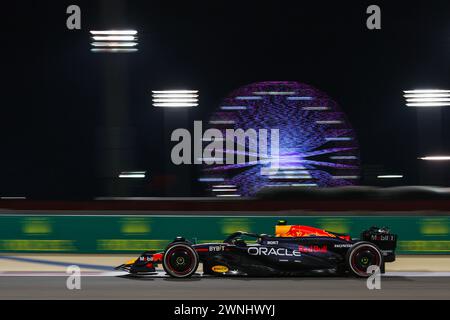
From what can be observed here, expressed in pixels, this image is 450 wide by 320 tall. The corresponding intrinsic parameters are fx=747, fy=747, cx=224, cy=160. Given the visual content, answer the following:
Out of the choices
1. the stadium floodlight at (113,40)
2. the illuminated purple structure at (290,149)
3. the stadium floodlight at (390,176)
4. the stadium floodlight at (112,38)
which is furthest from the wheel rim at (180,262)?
the stadium floodlight at (390,176)

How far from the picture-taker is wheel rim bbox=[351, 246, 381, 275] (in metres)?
9.89

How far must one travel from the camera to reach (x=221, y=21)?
255 ft

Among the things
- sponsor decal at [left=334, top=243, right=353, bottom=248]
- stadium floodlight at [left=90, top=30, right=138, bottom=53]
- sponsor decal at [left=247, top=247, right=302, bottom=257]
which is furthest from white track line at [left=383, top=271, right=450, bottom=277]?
stadium floodlight at [left=90, top=30, right=138, bottom=53]

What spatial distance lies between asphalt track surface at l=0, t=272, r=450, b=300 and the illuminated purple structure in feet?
84.2

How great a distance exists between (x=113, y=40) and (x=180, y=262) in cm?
673

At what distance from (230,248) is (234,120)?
30.2 m

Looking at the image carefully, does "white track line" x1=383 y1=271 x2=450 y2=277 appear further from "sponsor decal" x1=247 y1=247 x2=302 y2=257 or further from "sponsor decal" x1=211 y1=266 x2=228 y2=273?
"sponsor decal" x1=211 y1=266 x2=228 y2=273

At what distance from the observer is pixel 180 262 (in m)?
9.95

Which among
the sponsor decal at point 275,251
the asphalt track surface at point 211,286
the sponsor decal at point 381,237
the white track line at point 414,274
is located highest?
the sponsor decal at point 381,237

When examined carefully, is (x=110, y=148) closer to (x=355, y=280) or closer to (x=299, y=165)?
(x=355, y=280)

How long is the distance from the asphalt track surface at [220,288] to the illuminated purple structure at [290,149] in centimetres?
2565

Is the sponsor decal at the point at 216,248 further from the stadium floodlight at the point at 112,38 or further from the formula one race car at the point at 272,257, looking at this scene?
the stadium floodlight at the point at 112,38

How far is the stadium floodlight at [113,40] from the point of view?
15062mm

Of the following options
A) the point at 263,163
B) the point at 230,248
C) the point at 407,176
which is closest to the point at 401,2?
the point at 407,176
